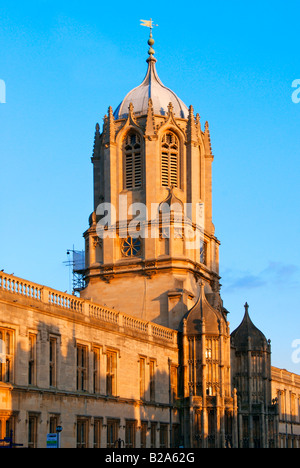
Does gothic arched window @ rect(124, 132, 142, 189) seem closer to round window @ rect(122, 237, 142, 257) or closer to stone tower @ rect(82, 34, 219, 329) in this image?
stone tower @ rect(82, 34, 219, 329)

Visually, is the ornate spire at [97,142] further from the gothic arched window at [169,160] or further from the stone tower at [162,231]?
the gothic arched window at [169,160]

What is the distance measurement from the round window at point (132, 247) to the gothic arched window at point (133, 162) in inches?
183

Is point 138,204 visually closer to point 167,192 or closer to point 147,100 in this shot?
point 167,192

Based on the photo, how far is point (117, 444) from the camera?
173ft

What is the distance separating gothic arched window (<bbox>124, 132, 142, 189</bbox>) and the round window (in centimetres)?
464

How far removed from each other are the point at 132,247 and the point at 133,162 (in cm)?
723

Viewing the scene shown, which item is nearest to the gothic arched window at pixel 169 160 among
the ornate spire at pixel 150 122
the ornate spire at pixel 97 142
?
the ornate spire at pixel 150 122

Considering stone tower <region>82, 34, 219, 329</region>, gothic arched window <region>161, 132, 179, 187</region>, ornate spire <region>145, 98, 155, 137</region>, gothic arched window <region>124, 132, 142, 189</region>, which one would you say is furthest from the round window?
ornate spire <region>145, 98, 155, 137</region>

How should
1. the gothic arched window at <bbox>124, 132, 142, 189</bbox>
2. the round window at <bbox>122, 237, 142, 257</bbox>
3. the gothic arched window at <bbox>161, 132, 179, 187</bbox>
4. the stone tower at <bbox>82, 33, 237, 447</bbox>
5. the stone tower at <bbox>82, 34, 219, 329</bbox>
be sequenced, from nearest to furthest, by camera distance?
the stone tower at <bbox>82, 33, 237, 447</bbox>
the stone tower at <bbox>82, 34, 219, 329</bbox>
the round window at <bbox>122, 237, 142, 257</bbox>
the gothic arched window at <bbox>161, 132, 179, 187</bbox>
the gothic arched window at <bbox>124, 132, 142, 189</bbox>

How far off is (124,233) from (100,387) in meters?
20.0

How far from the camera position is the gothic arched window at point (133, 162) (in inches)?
2817

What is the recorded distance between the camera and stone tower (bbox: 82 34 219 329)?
67938 millimetres
